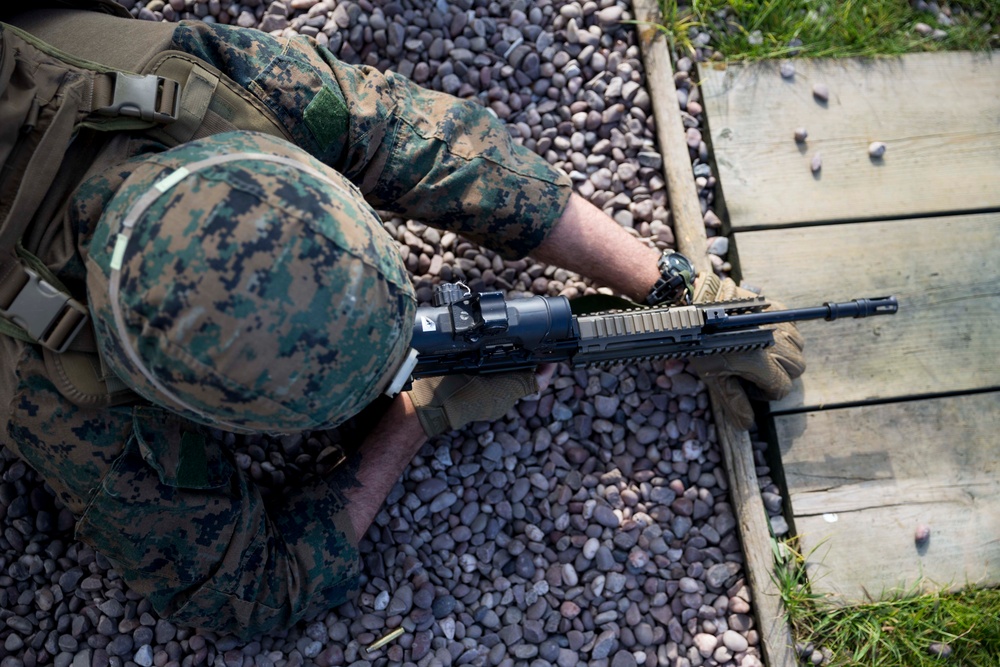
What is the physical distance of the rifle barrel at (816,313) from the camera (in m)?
2.43

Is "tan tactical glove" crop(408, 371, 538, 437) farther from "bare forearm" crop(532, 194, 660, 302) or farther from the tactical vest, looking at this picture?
the tactical vest

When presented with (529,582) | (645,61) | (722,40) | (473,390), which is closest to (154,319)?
(473,390)

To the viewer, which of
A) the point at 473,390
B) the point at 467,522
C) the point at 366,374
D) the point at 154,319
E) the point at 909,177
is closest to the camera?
the point at 154,319

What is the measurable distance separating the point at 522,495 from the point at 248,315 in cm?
135

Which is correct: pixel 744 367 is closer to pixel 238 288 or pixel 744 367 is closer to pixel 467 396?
pixel 467 396

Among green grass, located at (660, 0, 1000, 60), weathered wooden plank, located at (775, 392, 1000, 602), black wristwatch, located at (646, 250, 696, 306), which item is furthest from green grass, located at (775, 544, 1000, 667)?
green grass, located at (660, 0, 1000, 60)

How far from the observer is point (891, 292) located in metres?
2.86

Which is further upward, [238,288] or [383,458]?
[238,288]

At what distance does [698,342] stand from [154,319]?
1.59 metres

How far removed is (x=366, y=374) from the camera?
1728 millimetres

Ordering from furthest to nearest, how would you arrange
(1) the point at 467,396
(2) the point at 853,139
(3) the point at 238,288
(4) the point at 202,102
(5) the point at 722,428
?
1. (2) the point at 853,139
2. (5) the point at 722,428
3. (1) the point at 467,396
4. (4) the point at 202,102
5. (3) the point at 238,288

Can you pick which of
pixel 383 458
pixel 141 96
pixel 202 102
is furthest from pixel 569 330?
pixel 141 96

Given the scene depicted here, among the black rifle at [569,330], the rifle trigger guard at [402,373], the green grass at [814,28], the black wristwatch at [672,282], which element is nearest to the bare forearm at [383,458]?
the black rifle at [569,330]

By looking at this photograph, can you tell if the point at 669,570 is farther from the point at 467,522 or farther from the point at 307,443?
the point at 307,443
